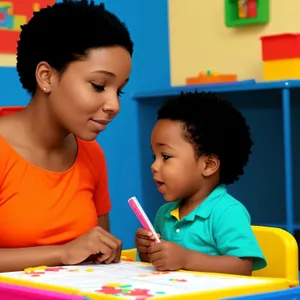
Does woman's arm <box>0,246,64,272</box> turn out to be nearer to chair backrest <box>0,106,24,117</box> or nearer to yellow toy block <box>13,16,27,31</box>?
chair backrest <box>0,106,24,117</box>

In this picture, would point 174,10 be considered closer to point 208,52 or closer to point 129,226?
point 208,52

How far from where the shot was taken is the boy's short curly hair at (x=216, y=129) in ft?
4.87

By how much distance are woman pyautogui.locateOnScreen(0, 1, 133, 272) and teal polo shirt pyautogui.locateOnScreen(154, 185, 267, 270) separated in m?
0.14

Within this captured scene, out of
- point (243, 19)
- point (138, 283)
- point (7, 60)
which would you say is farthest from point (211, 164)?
point (243, 19)

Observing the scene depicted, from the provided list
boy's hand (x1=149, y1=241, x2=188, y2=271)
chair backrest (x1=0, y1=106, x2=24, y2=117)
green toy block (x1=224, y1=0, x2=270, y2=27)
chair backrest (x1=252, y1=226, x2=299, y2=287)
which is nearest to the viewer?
boy's hand (x1=149, y1=241, x2=188, y2=271)

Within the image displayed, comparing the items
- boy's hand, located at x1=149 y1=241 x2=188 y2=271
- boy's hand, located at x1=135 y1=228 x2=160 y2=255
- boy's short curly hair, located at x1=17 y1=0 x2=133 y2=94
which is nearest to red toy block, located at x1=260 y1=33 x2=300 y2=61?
boy's short curly hair, located at x1=17 y1=0 x2=133 y2=94

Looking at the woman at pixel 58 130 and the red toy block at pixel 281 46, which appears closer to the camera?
the woman at pixel 58 130

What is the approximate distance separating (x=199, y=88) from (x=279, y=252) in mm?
1411

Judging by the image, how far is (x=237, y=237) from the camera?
4.47ft

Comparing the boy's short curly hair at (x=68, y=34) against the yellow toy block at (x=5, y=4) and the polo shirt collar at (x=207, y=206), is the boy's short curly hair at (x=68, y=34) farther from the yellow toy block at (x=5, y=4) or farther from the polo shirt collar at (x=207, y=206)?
the yellow toy block at (x=5, y=4)

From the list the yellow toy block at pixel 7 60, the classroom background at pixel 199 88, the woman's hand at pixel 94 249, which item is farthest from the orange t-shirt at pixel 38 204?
the yellow toy block at pixel 7 60

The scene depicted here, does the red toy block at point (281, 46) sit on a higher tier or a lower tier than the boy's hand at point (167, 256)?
higher

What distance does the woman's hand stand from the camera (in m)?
1.33

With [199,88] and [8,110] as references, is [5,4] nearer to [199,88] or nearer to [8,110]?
[199,88]
